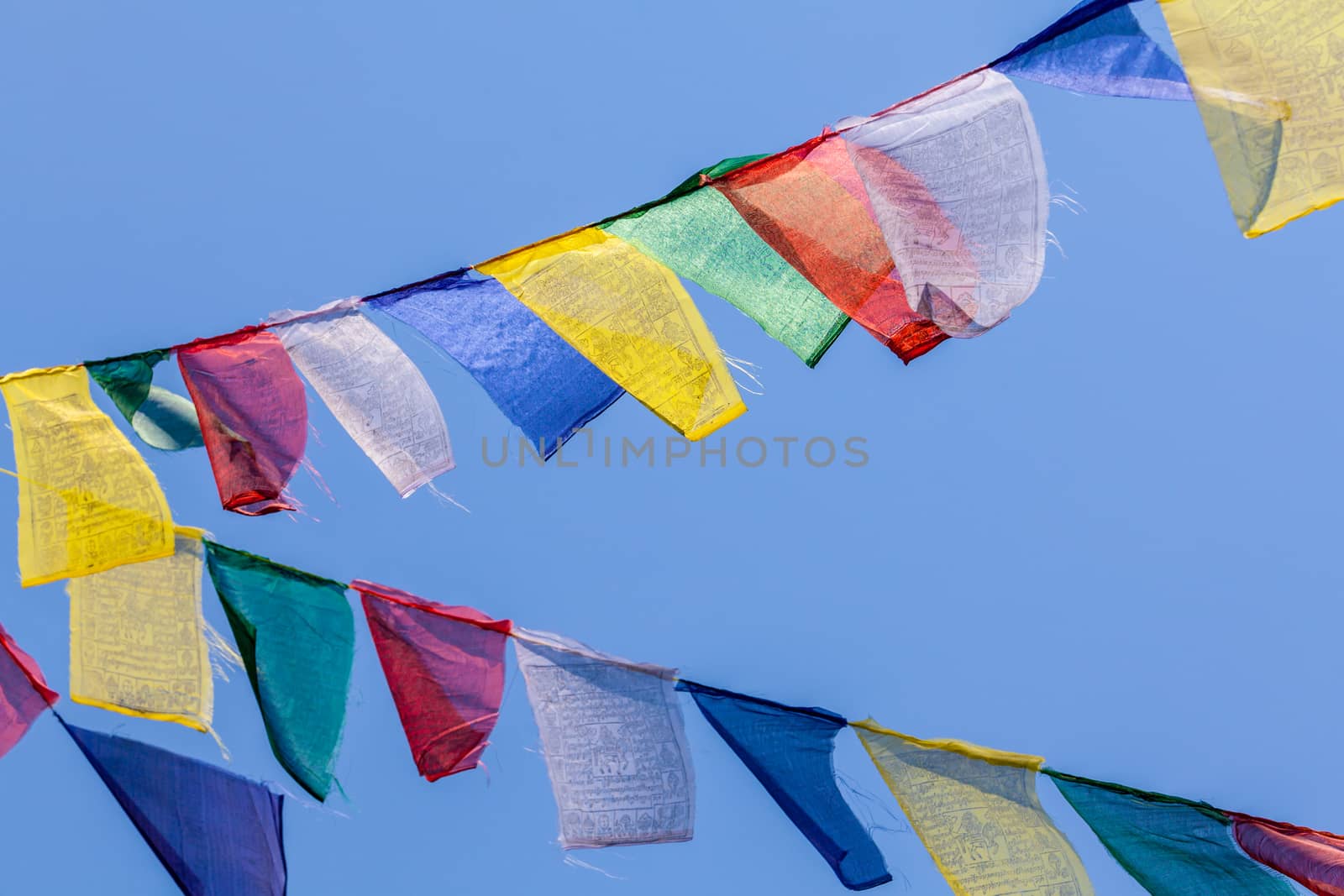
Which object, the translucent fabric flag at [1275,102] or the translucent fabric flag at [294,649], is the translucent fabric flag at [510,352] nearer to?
the translucent fabric flag at [294,649]

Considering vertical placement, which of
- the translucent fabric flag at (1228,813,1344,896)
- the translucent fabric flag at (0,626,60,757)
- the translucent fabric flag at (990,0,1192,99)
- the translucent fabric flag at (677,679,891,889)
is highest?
the translucent fabric flag at (990,0,1192,99)

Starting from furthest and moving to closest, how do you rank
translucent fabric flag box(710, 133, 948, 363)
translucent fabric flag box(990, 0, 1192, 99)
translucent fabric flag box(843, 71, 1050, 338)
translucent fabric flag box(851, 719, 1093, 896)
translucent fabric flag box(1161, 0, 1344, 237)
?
1. translucent fabric flag box(851, 719, 1093, 896)
2. translucent fabric flag box(710, 133, 948, 363)
3. translucent fabric flag box(843, 71, 1050, 338)
4. translucent fabric flag box(990, 0, 1192, 99)
5. translucent fabric flag box(1161, 0, 1344, 237)

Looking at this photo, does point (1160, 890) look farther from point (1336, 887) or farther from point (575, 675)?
point (575, 675)

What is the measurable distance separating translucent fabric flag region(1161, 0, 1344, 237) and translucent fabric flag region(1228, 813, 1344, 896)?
1769mm

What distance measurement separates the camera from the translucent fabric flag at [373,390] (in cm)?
433

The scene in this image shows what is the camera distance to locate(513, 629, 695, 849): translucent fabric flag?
176 inches

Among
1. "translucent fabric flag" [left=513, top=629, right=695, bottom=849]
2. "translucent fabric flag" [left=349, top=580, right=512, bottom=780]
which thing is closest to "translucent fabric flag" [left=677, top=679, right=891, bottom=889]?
"translucent fabric flag" [left=513, top=629, right=695, bottom=849]

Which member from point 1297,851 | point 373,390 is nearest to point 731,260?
point 373,390

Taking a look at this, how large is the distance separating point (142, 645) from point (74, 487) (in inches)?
21.2

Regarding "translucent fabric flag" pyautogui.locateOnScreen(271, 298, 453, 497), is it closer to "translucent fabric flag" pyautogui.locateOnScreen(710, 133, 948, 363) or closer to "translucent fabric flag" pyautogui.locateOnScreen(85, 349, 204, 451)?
"translucent fabric flag" pyautogui.locateOnScreen(85, 349, 204, 451)

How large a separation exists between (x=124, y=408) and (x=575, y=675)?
59.8 inches

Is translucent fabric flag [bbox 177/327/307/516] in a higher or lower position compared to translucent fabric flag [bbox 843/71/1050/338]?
lower

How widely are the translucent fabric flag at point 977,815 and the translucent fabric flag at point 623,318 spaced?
1.14 meters

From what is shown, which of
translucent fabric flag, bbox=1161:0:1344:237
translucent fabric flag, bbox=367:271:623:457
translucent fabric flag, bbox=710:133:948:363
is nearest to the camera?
translucent fabric flag, bbox=1161:0:1344:237
